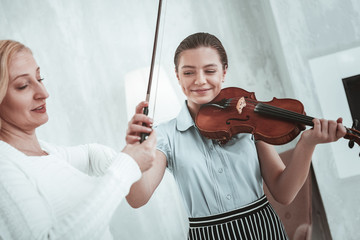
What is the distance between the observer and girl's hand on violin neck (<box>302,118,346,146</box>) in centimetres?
84

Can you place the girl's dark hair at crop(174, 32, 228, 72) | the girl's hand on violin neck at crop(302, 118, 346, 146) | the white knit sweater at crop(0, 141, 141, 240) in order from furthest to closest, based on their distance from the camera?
the girl's dark hair at crop(174, 32, 228, 72)
the girl's hand on violin neck at crop(302, 118, 346, 146)
the white knit sweater at crop(0, 141, 141, 240)

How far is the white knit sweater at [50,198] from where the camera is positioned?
1.90ft

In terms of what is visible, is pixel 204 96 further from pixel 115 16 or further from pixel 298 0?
pixel 115 16

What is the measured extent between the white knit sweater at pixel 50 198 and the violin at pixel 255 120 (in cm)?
35

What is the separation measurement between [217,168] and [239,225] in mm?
166

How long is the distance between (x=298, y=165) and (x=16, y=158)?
0.72 metres

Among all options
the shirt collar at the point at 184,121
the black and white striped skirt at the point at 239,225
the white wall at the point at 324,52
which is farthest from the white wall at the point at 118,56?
the black and white striped skirt at the point at 239,225

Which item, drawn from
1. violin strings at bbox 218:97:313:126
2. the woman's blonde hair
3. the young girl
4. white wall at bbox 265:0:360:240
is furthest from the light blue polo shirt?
white wall at bbox 265:0:360:240

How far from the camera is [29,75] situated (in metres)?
0.72

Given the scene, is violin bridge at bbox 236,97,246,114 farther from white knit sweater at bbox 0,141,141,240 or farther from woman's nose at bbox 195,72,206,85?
white knit sweater at bbox 0,141,141,240

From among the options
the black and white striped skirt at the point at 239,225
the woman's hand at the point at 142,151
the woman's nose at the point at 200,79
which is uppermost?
the woman's nose at the point at 200,79

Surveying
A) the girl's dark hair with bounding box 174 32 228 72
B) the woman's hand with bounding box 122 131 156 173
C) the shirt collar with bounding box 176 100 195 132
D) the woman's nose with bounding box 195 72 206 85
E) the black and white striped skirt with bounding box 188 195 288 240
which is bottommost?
the black and white striped skirt with bounding box 188 195 288 240

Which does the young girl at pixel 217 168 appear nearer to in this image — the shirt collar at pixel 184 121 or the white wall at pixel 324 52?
the shirt collar at pixel 184 121

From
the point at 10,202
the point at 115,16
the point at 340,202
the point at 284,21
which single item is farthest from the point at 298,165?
the point at 115,16
